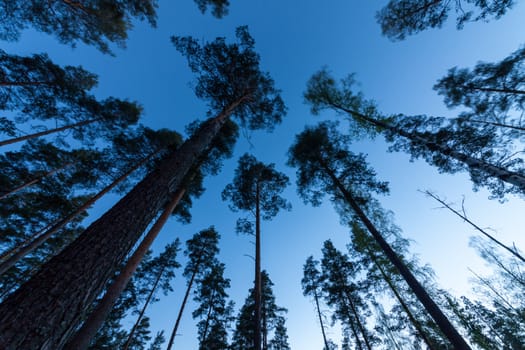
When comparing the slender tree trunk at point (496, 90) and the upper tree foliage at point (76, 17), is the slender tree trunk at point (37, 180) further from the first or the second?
the slender tree trunk at point (496, 90)

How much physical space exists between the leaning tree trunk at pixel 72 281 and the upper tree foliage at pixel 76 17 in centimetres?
807

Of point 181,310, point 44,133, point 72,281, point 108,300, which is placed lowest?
point 72,281

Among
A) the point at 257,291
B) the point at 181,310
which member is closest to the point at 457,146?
the point at 257,291

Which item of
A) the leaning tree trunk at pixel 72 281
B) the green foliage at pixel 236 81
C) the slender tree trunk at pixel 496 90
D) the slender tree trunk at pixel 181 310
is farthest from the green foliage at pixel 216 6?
the slender tree trunk at pixel 181 310

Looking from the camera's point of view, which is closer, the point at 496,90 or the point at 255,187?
the point at 496,90

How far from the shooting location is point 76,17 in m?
6.77

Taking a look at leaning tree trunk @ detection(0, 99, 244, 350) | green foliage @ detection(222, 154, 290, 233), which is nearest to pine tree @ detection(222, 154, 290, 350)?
green foliage @ detection(222, 154, 290, 233)

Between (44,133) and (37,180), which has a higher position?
(44,133)

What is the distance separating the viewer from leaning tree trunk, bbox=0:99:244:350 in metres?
1.19

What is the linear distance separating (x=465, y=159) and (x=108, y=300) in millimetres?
12282

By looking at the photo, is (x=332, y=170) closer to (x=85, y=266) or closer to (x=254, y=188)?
(x=254, y=188)

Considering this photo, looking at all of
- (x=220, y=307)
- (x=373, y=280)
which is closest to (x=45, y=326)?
(x=373, y=280)

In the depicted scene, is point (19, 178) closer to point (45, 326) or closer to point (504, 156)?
point (45, 326)

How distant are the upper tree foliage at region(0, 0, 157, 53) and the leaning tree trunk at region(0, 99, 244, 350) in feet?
26.5
